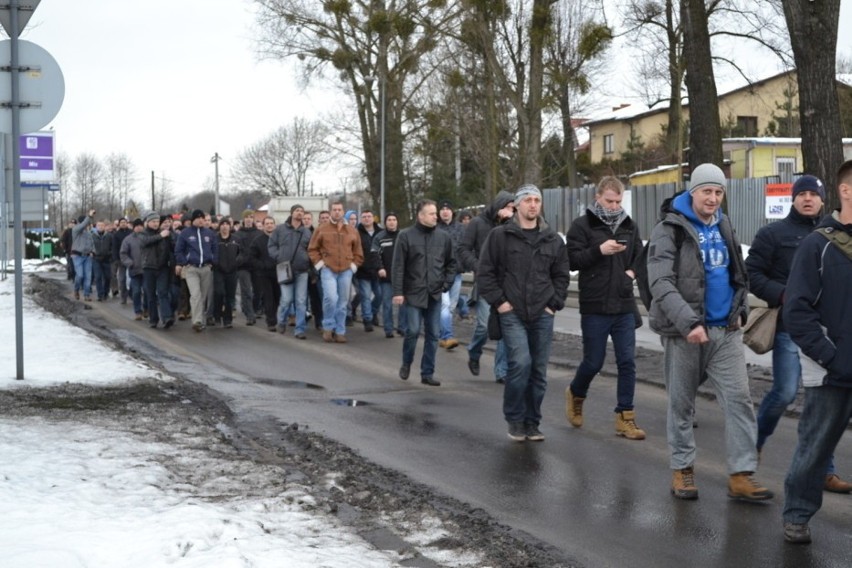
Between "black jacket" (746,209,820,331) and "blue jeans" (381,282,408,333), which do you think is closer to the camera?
"black jacket" (746,209,820,331)

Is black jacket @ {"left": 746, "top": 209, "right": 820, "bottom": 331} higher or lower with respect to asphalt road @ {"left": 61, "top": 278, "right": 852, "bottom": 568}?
higher

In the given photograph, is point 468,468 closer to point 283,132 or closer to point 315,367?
point 315,367

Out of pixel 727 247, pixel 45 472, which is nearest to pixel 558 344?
pixel 727 247

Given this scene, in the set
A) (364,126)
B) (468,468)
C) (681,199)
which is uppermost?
(364,126)

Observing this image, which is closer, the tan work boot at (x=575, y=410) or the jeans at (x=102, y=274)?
the tan work boot at (x=575, y=410)

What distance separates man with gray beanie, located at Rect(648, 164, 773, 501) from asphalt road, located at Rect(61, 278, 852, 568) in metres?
0.29

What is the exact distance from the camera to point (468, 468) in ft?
26.4

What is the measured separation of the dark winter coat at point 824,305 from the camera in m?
5.77

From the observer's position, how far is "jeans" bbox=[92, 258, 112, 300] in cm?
2747

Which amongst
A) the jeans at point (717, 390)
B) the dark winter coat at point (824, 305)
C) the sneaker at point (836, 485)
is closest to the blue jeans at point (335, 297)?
the jeans at point (717, 390)

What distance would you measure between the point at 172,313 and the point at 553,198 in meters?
27.0

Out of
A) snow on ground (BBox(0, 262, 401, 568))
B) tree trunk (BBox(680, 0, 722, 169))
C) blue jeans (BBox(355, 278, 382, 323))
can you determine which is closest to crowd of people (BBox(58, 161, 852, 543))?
blue jeans (BBox(355, 278, 382, 323))

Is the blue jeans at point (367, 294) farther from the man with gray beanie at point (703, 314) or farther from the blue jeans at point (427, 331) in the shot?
the man with gray beanie at point (703, 314)

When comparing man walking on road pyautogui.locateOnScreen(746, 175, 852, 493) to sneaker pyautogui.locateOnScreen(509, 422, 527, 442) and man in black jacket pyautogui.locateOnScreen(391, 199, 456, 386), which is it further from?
man in black jacket pyautogui.locateOnScreen(391, 199, 456, 386)
